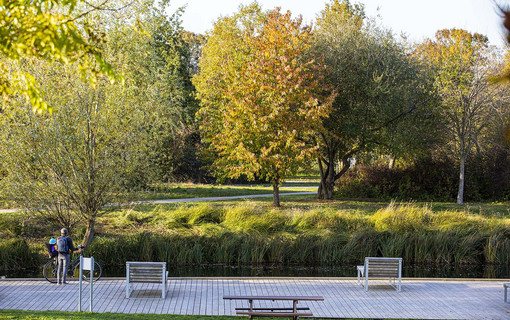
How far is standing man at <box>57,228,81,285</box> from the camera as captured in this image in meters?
14.0

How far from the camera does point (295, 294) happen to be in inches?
528

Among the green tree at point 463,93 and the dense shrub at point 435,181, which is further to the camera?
the dense shrub at point 435,181

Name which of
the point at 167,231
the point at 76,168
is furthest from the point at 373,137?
the point at 76,168

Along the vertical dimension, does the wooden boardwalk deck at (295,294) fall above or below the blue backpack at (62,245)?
below

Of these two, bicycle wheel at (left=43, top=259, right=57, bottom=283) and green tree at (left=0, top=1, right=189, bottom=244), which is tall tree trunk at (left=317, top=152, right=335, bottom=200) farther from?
bicycle wheel at (left=43, top=259, right=57, bottom=283)

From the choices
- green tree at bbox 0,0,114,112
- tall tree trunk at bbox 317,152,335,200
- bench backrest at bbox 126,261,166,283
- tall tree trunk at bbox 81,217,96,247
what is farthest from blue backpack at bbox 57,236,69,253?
tall tree trunk at bbox 317,152,335,200

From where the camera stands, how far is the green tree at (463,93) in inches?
1183

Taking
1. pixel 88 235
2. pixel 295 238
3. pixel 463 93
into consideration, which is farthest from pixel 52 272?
pixel 463 93

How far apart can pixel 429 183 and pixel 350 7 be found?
25.4 meters

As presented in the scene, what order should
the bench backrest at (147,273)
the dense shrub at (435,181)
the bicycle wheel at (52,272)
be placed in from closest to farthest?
the bench backrest at (147,273) < the bicycle wheel at (52,272) < the dense shrub at (435,181)

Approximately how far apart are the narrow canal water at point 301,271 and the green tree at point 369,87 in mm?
9898

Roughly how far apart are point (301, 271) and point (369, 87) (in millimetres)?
13088

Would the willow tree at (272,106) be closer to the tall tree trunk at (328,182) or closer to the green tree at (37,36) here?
the tall tree trunk at (328,182)

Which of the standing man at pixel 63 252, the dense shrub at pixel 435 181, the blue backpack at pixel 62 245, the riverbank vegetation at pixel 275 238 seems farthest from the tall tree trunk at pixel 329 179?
the blue backpack at pixel 62 245
